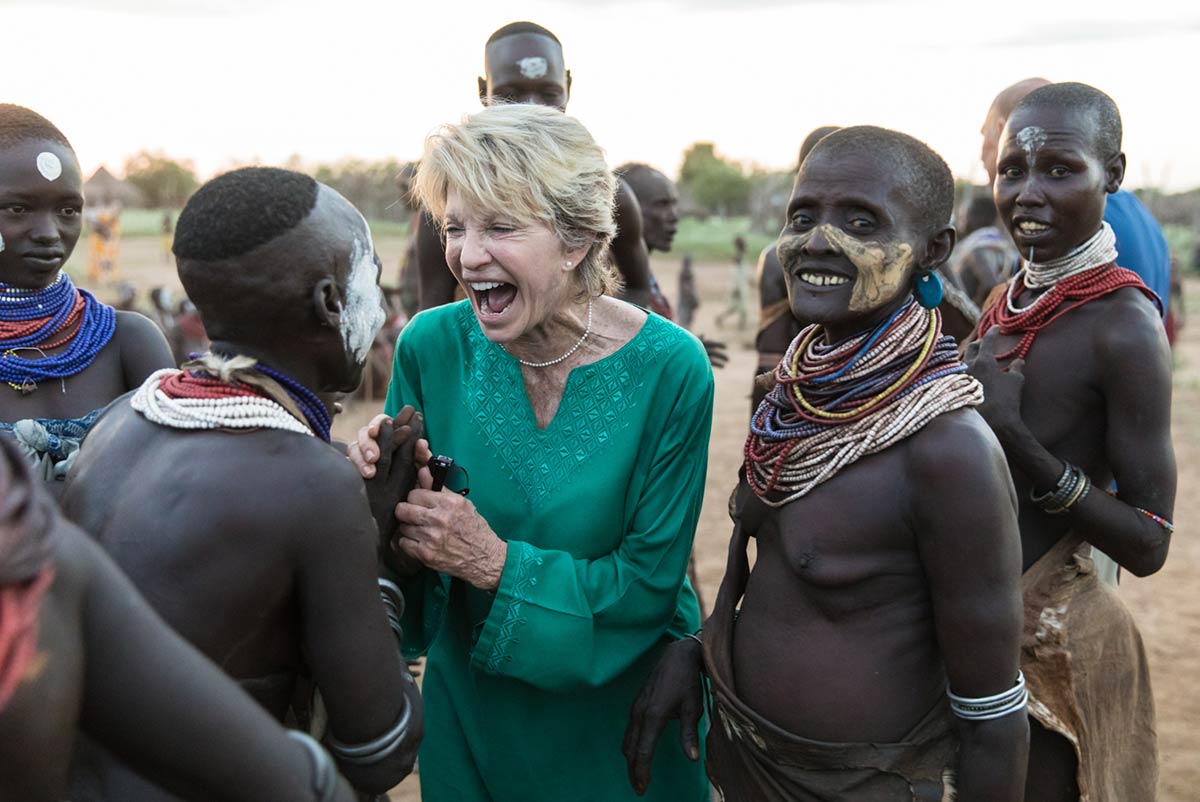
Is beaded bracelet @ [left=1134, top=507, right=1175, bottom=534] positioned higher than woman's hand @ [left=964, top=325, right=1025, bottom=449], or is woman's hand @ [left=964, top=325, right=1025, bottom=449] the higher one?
woman's hand @ [left=964, top=325, right=1025, bottom=449]

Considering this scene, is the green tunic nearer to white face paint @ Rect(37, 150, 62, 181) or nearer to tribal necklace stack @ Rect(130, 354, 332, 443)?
tribal necklace stack @ Rect(130, 354, 332, 443)

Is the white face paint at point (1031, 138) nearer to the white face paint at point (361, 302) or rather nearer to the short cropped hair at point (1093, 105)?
the short cropped hair at point (1093, 105)

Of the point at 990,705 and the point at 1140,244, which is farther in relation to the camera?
the point at 1140,244

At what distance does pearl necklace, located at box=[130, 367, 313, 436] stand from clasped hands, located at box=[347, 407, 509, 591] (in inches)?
18.0

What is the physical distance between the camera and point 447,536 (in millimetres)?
2354

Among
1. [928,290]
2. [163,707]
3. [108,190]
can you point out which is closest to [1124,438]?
[928,290]

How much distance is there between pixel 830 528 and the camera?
85.8 inches

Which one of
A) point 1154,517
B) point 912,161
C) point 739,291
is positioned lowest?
point 739,291

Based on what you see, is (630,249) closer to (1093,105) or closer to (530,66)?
(530,66)

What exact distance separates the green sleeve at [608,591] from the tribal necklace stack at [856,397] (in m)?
0.28

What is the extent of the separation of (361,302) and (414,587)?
92 centimetres

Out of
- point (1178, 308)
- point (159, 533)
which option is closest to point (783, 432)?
point (159, 533)

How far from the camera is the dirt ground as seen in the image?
4785mm

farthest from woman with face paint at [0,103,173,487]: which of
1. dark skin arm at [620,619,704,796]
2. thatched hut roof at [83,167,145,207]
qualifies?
thatched hut roof at [83,167,145,207]
